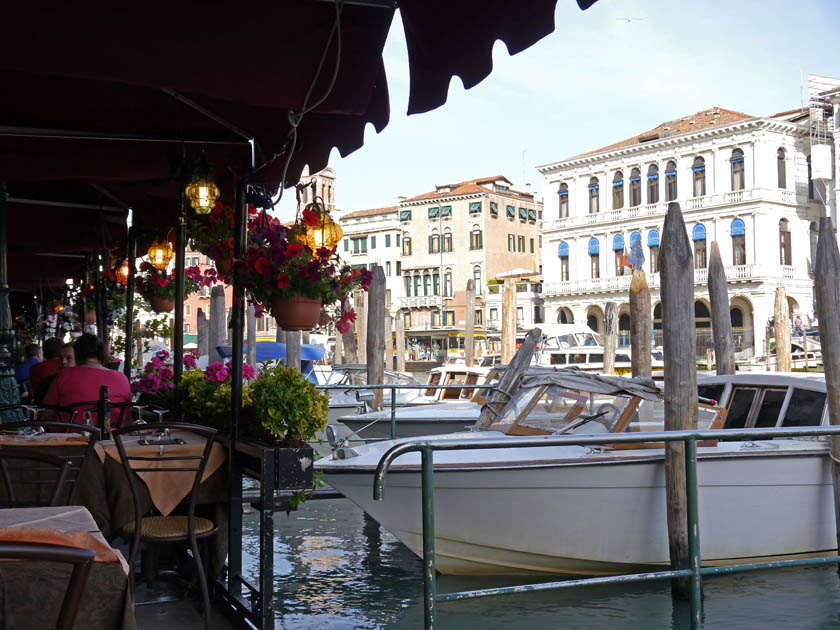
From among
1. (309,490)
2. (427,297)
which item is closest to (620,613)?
(309,490)

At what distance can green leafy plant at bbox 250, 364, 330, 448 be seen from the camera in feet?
13.6

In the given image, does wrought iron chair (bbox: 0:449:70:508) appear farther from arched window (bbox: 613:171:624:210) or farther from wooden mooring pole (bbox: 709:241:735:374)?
arched window (bbox: 613:171:624:210)

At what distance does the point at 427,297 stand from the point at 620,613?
5899 centimetres

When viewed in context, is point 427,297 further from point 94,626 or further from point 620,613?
point 94,626

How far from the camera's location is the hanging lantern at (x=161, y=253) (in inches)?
303

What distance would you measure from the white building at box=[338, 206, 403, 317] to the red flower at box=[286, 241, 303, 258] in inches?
2486

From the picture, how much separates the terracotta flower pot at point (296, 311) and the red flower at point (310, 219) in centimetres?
40

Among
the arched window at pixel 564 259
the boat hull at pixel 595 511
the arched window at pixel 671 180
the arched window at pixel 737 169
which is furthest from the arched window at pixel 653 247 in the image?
the boat hull at pixel 595 511

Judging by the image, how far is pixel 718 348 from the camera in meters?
14.3

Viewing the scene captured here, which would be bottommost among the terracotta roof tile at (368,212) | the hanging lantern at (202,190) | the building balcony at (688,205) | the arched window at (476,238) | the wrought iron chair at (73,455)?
the wrought iron chair at (73,455)

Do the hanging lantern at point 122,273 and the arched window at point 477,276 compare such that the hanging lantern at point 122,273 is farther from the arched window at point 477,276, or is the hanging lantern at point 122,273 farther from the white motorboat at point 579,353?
the arched window at point 477,276

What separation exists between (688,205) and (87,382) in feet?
143

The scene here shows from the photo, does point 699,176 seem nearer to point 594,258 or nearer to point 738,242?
point 738,242

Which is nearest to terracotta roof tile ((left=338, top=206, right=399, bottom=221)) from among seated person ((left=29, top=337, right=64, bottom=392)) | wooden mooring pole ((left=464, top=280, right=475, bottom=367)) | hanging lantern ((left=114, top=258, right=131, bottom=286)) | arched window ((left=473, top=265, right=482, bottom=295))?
arched window ((left=473, top=265, right=482, bottom=295))
